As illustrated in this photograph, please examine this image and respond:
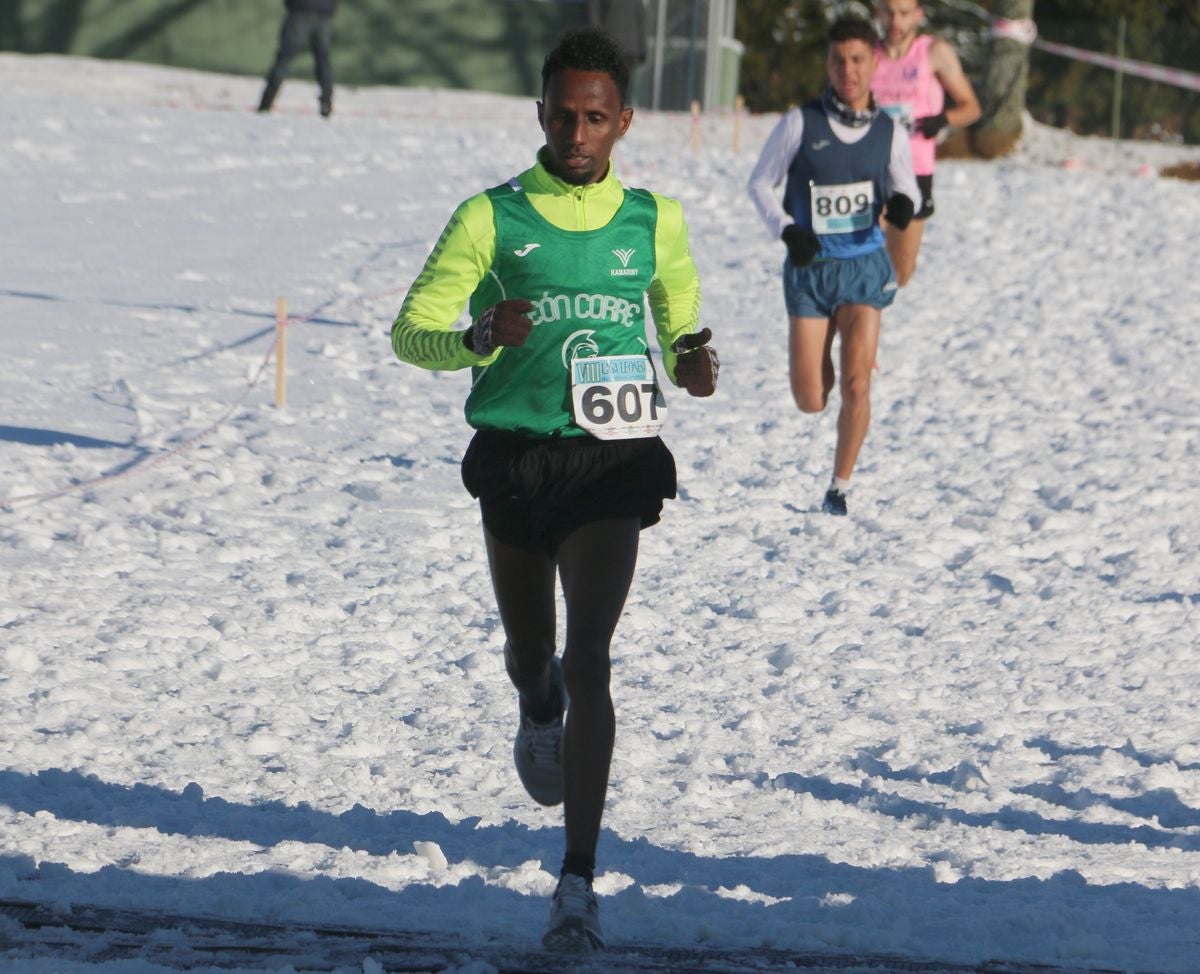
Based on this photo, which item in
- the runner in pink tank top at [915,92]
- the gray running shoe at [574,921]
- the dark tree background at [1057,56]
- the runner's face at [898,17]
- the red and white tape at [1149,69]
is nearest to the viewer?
the gray running shoe at [574,921]

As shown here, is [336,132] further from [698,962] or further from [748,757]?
[698,962]

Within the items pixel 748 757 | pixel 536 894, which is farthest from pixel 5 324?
pixel 536 894

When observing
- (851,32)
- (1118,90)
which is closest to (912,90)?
(851,32)

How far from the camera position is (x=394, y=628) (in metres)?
6.96

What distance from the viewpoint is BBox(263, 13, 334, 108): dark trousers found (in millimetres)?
19062

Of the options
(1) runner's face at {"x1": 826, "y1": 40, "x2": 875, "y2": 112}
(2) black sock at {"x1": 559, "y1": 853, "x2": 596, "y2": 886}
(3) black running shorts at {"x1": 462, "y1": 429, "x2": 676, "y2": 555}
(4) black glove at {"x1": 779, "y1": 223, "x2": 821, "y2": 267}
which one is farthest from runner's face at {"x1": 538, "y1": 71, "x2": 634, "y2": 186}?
(1) runner's face at {"x1": 826, "y1": 40, "x2": 875, "y2": 112}

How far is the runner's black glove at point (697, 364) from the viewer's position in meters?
A: 4.25

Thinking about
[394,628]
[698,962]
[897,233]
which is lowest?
[698,962]

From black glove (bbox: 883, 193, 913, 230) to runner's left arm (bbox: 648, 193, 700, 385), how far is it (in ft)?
12.1

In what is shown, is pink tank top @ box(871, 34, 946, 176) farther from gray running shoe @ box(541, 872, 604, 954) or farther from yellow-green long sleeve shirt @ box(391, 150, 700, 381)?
gray running shoe @ box(541, 872, 604, 954)

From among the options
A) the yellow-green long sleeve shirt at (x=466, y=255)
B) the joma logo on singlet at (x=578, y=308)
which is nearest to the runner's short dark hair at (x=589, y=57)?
the yellow-green long sleeve shirt at (x=466, y=255)

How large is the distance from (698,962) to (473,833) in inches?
47.6

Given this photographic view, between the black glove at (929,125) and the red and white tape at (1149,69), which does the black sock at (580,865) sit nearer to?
the black glove at (929,125)

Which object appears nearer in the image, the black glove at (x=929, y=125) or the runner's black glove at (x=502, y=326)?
the runner's black glove at (x=502, y=326)
